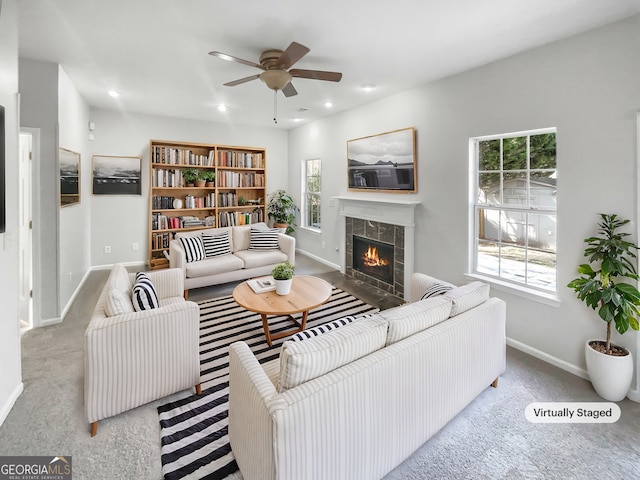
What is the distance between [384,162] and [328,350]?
142 inches

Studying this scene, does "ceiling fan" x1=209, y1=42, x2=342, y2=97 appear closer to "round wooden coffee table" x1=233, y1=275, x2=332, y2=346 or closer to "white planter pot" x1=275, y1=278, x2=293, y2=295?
"white planter pot" x1=275, y1=278, x2=293, y2=295

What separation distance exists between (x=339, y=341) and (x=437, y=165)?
117 inches

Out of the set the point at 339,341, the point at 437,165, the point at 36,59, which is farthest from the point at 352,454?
the point at 36,59

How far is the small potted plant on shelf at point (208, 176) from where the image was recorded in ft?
19.5

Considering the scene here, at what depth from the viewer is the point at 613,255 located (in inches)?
89.5

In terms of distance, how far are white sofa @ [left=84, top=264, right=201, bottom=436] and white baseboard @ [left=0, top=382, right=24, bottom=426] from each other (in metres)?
0.65

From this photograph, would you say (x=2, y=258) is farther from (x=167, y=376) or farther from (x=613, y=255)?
(x=613, y=255)

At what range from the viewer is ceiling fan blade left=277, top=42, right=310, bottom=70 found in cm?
240

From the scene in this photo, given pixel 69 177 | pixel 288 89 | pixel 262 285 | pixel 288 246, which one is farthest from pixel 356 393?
pixel 69 177

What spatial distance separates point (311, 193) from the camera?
6.62 metres

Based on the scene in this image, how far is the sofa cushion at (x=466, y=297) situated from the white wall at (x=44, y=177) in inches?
155

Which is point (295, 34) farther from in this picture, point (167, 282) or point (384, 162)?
point (167, 282)
